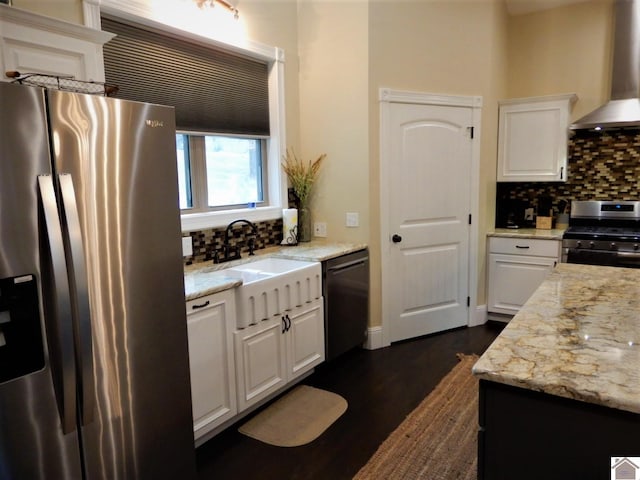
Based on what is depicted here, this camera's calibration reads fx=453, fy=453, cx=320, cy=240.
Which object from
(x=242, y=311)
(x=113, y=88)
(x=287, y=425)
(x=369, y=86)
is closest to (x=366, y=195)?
(x=369, y=86)

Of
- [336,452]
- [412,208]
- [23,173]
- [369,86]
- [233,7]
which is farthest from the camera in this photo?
[412,208]

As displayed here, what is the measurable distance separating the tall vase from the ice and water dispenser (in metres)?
2.51

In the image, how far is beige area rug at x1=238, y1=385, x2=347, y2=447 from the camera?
2531 millimetres

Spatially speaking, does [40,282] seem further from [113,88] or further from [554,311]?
[554,311]

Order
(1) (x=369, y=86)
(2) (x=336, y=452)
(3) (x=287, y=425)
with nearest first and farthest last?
(2) (x=336, y=452) < (3) (x=287, y=425) < (1) (x=369, y=86)

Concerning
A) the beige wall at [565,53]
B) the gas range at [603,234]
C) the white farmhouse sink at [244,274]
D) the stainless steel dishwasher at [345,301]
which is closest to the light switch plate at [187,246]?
the white farmhouse sink at [244,274]

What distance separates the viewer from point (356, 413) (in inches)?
109

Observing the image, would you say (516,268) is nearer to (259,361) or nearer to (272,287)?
(272,287)

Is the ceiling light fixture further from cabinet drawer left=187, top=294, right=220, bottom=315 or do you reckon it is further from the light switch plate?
cabinet drawer left=187, top=294, right=220, bottom=315

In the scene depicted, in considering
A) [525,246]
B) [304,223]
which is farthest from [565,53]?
[304,223]

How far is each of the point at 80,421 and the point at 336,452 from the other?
133 centimetres

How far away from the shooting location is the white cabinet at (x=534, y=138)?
4098mm

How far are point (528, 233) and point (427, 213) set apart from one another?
1.02m

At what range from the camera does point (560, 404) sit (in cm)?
117
